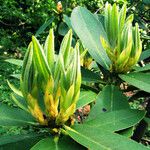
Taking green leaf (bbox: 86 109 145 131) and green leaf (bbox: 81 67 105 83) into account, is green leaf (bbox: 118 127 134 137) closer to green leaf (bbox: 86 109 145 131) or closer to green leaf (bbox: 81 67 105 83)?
green leaf (bbox: 86 109 145 131)

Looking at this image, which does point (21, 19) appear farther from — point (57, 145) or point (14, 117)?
point (57, 145)

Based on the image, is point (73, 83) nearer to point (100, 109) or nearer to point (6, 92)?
point (100, 109)

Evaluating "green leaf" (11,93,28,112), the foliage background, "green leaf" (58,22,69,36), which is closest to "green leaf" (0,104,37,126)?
"green leaf" (11,93,28,112)

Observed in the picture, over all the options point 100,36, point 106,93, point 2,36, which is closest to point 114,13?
point 100,36

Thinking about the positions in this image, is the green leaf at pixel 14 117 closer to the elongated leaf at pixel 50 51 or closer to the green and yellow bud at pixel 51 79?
the green and yellow bud at pixel 51 79

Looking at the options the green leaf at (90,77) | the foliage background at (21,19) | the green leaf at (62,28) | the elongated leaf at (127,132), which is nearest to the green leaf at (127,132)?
the elongated leaf at (127,132)

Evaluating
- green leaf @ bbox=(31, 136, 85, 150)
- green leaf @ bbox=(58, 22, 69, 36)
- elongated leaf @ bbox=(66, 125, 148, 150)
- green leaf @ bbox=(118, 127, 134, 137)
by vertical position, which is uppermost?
green leaf @ bbox=(58, 22, 69, 36)

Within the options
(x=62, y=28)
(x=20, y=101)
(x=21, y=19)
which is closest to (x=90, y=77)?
(x=20, y=101)

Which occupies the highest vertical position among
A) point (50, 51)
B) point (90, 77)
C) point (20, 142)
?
point (50, 51)
